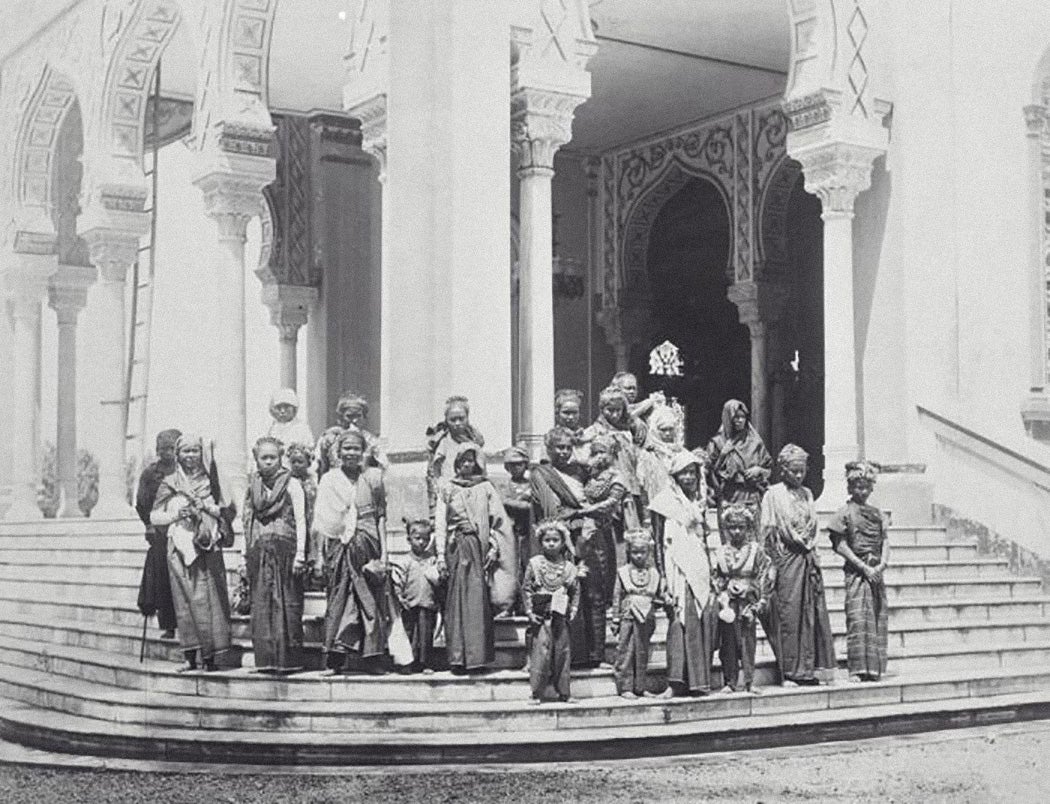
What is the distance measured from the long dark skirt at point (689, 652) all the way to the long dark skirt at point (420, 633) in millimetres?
1360

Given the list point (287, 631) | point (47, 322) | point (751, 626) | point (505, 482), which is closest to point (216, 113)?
point (505, 482)

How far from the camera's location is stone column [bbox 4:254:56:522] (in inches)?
724

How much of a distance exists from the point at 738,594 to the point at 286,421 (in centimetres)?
335

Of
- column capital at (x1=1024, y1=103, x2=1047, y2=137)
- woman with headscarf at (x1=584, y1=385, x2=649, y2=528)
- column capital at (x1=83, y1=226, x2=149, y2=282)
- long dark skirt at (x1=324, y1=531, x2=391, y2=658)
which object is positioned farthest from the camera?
column capital at (x1=83, y1=226, x2=149, y2=282)

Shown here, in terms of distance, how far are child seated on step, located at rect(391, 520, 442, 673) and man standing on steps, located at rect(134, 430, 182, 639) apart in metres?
1.58

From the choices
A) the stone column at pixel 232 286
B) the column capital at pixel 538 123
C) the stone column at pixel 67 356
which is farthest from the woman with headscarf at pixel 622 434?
the stone column at pixel 67 356

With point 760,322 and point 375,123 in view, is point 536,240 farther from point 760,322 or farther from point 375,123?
point 760,322

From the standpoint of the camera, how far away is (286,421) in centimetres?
1073

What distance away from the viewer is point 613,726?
27.8 ft

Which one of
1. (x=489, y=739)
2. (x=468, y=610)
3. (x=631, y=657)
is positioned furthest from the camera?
(x=468, y=610)

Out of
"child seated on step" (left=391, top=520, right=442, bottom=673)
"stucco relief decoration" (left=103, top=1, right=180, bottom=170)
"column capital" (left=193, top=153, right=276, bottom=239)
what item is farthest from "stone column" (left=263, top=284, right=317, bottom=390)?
"child seated on step" (left=391, top=520, right=442, bottom=673)

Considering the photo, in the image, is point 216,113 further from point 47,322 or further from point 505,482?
point 47,322

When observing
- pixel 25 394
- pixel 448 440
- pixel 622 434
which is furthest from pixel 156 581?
pixel 25 394

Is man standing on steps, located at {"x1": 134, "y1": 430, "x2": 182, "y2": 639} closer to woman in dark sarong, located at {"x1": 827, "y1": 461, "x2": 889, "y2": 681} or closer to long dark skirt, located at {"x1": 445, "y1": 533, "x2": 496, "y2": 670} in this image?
long dark skirt, located at {"x1": 445, "y1": 533, "x2": 496, "y2": 670}
